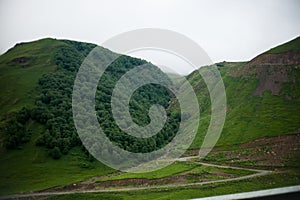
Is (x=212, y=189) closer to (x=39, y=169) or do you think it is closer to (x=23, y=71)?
(x=39, y=169)

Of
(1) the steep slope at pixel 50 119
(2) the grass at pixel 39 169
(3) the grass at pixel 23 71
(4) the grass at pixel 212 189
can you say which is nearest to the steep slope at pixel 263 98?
(1) the steep slope at pixel 50 119

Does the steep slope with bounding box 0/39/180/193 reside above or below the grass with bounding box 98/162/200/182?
above

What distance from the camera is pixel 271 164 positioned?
3722 cm

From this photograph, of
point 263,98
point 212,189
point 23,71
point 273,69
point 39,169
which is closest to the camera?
point 212,189

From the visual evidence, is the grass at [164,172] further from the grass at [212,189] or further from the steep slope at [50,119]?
the steep slope at [50,119]

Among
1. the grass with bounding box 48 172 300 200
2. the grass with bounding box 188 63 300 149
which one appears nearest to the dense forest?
the grass with bounding box 188 63 300 149

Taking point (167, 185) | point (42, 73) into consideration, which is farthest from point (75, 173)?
point (42, 73)

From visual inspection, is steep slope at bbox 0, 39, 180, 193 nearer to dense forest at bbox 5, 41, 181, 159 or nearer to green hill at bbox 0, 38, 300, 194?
dense forest at bbox 5, 41, 181, 159

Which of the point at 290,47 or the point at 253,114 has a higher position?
the point at 290,47

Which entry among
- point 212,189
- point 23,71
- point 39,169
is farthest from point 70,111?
point 212,189

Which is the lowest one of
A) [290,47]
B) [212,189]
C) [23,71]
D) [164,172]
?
[212,189]

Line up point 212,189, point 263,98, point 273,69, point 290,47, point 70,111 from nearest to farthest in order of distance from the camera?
point 212,189
point 263,98
point 70,111
point 273,69
point 290,47

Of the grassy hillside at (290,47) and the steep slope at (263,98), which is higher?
the grassy hillside at (290,47)

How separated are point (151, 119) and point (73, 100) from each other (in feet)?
59.6
